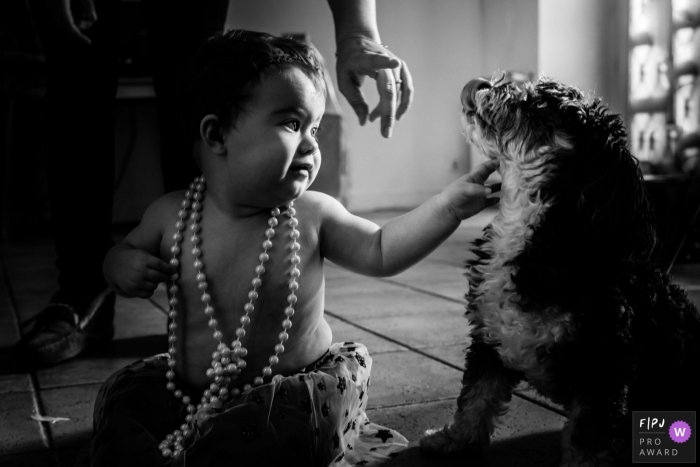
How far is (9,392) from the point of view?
1.44m

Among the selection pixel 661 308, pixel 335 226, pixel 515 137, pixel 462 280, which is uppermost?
pixel 515 137

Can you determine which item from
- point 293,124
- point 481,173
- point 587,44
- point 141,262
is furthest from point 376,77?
point 587,44

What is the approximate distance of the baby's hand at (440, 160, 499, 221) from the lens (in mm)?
974

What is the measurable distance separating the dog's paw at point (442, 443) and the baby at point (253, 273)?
65mm

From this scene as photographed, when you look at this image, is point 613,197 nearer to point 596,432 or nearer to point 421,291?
point 596,432

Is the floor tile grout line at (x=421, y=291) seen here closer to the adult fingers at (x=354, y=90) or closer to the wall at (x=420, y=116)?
the adult fingers at (x=354, y=90)

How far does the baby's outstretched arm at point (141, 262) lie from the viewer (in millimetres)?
1082

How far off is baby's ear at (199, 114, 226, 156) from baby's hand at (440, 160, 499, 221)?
1.15ft

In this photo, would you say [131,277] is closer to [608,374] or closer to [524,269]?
[524,269]

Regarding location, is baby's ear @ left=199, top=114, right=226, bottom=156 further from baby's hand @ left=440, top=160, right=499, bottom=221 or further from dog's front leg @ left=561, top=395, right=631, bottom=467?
dog's front leg @ left=561, top=395, right=631, bottom=467

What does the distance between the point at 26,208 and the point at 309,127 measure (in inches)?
159

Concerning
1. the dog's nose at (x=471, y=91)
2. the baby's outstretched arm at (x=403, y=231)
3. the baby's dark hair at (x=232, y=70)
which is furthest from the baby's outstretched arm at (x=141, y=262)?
the dog's nose at (x=471, y=91)

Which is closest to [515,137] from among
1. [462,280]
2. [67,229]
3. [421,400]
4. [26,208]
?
[421,400]

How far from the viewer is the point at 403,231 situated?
3.54 ft
